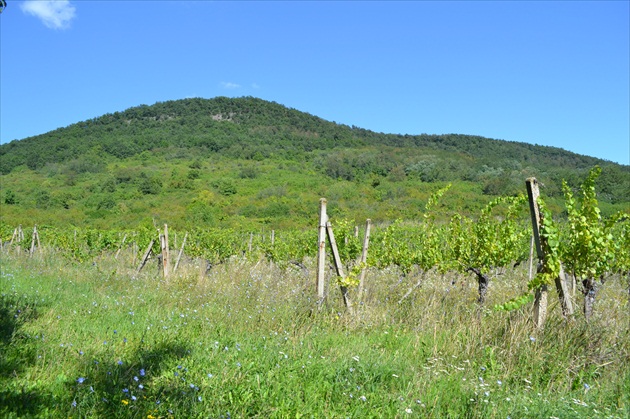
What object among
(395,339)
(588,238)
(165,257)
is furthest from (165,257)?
(588,238)

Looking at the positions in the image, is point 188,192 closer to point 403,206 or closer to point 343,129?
point 403,206

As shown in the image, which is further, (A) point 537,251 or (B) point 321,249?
(B) point 321,249

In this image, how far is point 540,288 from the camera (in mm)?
4930

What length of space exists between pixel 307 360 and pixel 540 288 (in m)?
2.38

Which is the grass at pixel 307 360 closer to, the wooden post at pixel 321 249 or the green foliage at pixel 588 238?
the wooden post at pixel 321 249

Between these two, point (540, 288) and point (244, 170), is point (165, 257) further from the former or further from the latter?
point (244, 170)

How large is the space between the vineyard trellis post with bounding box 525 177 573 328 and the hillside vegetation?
19.3 m

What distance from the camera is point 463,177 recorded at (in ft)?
195

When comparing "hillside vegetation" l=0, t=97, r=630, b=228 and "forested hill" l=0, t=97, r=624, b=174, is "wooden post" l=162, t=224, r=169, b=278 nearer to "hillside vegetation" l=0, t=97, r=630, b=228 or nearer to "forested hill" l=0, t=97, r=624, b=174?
"hillside vegetation" l=0, t=97, r=630, b=228

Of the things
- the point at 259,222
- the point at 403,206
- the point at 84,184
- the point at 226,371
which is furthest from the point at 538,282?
the point at 84,184

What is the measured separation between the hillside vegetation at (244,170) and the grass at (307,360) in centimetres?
1943

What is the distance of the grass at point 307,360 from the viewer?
3490 mm

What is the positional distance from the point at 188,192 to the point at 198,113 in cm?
5025

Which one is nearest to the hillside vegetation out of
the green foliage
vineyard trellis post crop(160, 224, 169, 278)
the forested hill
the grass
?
the forested hill
